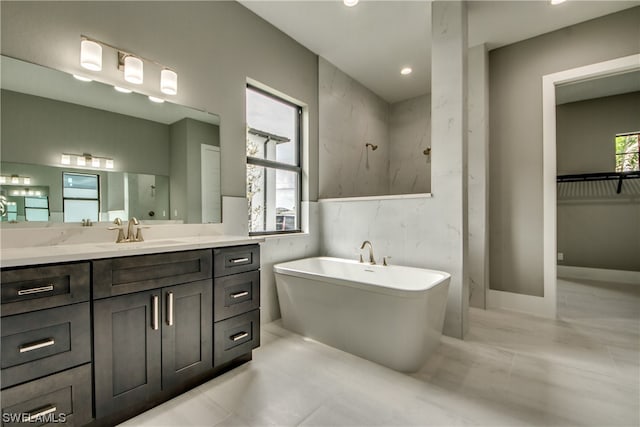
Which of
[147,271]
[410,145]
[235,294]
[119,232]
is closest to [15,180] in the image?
[119,232]

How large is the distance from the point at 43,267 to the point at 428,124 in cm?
470

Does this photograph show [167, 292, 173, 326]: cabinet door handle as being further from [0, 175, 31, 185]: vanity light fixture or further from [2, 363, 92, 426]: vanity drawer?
[0, 175, 31, 185]: vanity light fixture

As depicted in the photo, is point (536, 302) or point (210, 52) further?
point (536, 302)

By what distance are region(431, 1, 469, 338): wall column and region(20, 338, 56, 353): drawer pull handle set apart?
2.56 m

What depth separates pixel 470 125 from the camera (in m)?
3.13

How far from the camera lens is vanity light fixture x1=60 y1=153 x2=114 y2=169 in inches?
63.2

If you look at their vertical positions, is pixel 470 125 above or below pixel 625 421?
above

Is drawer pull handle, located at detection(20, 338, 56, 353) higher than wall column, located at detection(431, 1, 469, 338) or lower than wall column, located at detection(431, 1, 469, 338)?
lower

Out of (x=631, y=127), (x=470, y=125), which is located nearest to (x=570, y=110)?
(x=631, y=127)

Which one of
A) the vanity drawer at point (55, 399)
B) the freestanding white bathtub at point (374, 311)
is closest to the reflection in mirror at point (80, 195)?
the vanity drawer at point (55, 399)

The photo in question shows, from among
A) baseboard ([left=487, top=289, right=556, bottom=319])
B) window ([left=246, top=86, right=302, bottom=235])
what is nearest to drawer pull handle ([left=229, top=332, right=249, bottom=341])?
window ([left=246, top=86, right=302, bottom=235])

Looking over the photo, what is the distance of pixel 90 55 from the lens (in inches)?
63.2

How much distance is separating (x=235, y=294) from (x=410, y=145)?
3905 mm

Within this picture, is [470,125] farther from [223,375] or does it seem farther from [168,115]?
[223,375]
